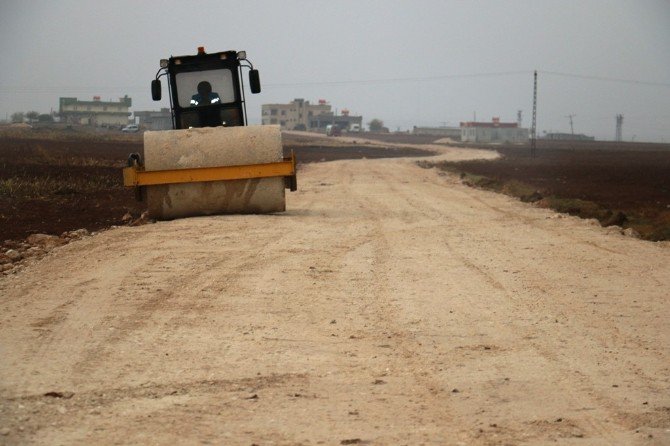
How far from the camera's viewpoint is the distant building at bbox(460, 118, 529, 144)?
6378 inches

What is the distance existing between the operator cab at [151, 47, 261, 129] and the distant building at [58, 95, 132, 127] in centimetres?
14889

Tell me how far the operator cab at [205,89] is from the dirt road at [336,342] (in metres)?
5.07

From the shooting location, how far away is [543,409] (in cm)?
555

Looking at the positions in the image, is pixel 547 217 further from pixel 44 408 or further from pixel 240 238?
pixel 44 408

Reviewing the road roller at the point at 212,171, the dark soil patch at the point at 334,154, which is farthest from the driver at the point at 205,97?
the dark soil patch at the point at 334,154

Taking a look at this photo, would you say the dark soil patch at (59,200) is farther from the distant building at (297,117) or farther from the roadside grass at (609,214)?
the distant building at (297,117)

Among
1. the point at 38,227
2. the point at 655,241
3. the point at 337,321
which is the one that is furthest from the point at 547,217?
the point at 337,321

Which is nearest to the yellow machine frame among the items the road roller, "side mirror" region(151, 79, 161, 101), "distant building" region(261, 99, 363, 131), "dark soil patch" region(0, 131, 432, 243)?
the road roller

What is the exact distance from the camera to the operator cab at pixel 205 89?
57.5 feet

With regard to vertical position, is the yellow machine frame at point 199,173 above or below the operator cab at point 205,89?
below

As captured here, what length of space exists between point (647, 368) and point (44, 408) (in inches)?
153

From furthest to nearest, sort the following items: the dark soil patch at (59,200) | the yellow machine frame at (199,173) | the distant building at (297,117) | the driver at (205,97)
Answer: the distant building at (297,117), the driver at (205,97), the dark soil patch at (59,200), the yellow machine frame at (199,173)

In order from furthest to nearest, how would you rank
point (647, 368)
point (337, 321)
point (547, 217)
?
point (547, 217) < point (337, 321) < point (647, 368)

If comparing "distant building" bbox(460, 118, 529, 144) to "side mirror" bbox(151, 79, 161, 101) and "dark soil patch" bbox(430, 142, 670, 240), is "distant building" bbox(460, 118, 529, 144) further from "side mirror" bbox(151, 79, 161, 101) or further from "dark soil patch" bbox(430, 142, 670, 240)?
"side mirror" bbox(151, 79, 161, 101)
